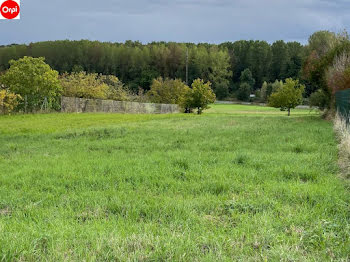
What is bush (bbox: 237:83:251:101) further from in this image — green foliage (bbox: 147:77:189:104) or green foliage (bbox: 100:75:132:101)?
green foliage (bbox: 100:75:132:101)

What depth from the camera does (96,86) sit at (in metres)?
33.8

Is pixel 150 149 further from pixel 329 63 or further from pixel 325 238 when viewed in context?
pixel 329 63

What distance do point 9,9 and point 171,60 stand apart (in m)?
69.0

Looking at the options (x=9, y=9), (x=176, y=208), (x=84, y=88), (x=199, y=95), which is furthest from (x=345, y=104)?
(x=84, y=88)

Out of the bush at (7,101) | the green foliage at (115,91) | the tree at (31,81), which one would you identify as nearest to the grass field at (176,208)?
the bush at (7,101)

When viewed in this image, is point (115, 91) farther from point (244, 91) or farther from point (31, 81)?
point (244, 91)

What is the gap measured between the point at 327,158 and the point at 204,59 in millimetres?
78819

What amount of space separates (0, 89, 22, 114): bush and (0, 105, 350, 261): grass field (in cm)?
1629

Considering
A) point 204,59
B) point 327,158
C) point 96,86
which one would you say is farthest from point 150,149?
point 204,59

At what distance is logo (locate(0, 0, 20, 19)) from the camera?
521 inches

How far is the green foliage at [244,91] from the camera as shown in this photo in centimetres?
7921

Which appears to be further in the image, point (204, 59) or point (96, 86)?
point (204, 59)

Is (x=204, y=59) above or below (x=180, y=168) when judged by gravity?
above

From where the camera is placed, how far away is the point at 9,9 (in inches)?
531
